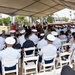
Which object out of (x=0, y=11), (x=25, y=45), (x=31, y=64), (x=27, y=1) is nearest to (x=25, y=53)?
(x=25, y=45)

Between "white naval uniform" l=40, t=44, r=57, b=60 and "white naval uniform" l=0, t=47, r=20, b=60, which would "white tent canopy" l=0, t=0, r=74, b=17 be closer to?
"white naval uniform" l=40, t=44, r=57, b=60

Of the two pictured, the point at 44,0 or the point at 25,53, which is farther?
the point at 44,0

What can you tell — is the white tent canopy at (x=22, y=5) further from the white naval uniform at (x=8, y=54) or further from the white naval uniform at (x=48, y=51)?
the white naval uniform at (x=8, y=54)

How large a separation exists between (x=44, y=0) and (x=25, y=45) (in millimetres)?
Result: 7523

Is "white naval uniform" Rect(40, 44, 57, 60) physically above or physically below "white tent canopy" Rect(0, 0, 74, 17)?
below

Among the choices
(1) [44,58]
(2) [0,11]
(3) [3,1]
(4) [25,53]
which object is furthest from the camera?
(2) [0,11]

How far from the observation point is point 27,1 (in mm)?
12539

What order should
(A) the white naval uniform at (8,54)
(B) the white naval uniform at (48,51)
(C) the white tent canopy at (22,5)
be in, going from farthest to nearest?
(C) the white tent canopy at (22,5)
(B) the white naval uniform at (48,51)
(A) the white naval uniform at (8,54)

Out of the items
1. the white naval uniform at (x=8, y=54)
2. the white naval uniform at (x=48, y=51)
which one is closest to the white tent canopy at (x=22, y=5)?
the white naval uniform at (x=48, y=51)

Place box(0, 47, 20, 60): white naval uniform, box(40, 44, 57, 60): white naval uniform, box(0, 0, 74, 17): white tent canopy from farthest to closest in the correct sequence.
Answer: box(0, 0, 74, 17): white tent canopy
box(40, 44, 57, 60): white naval uniform
box(0, 47, 20, 60): white naval uniform

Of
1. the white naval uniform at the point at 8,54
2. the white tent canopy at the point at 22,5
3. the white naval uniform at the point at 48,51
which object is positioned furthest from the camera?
the white tent canopy at the point at 22,5

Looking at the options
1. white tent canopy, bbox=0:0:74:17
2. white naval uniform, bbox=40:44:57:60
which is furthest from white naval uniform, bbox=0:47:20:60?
white tent canopy, bbox=0:0:74:17

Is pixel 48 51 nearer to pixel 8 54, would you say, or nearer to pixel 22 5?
pixel 8 54

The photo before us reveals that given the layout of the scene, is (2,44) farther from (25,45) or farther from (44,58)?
(44,58)
